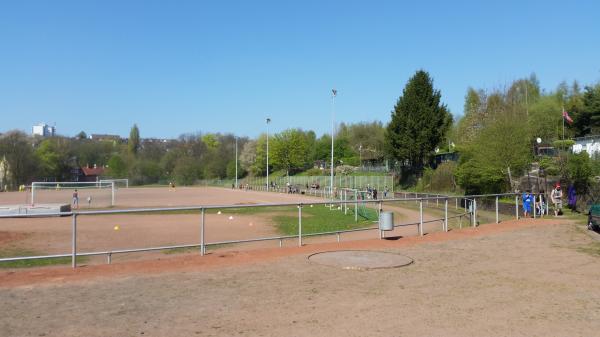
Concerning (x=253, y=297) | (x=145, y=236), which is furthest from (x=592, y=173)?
(x=253, y=297)

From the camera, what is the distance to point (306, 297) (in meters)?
7.83

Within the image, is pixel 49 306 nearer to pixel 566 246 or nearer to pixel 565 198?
pixel 566 246

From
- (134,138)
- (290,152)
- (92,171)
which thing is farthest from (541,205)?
(134,138)

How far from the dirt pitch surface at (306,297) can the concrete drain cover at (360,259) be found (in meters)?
0.40

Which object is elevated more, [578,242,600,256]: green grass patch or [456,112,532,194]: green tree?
[456,112,532,194]: green tree

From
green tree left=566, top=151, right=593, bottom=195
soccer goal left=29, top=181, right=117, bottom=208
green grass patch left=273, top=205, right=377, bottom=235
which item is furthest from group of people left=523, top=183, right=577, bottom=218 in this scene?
soccer goal left=29, top=181, right=117, bottom=208

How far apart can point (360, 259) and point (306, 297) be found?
12.1 feet

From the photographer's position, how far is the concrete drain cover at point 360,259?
34.4ft

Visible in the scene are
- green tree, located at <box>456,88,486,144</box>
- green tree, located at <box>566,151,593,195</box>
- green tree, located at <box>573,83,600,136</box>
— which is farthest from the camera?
green tree, located at <box>456,88,486,144</box>

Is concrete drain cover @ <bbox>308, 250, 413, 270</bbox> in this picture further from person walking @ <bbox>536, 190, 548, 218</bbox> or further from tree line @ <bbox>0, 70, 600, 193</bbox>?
tree line @ <bbox>0, 70, 600, 193</bbox>

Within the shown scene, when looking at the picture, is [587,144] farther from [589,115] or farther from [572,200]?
[572,200]

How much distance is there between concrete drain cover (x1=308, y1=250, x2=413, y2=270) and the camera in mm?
10492

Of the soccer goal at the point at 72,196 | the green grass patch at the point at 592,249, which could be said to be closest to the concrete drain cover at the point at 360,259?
the green grass patch at the point at 592,249

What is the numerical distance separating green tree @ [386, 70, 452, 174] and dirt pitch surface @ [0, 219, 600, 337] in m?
47.0
